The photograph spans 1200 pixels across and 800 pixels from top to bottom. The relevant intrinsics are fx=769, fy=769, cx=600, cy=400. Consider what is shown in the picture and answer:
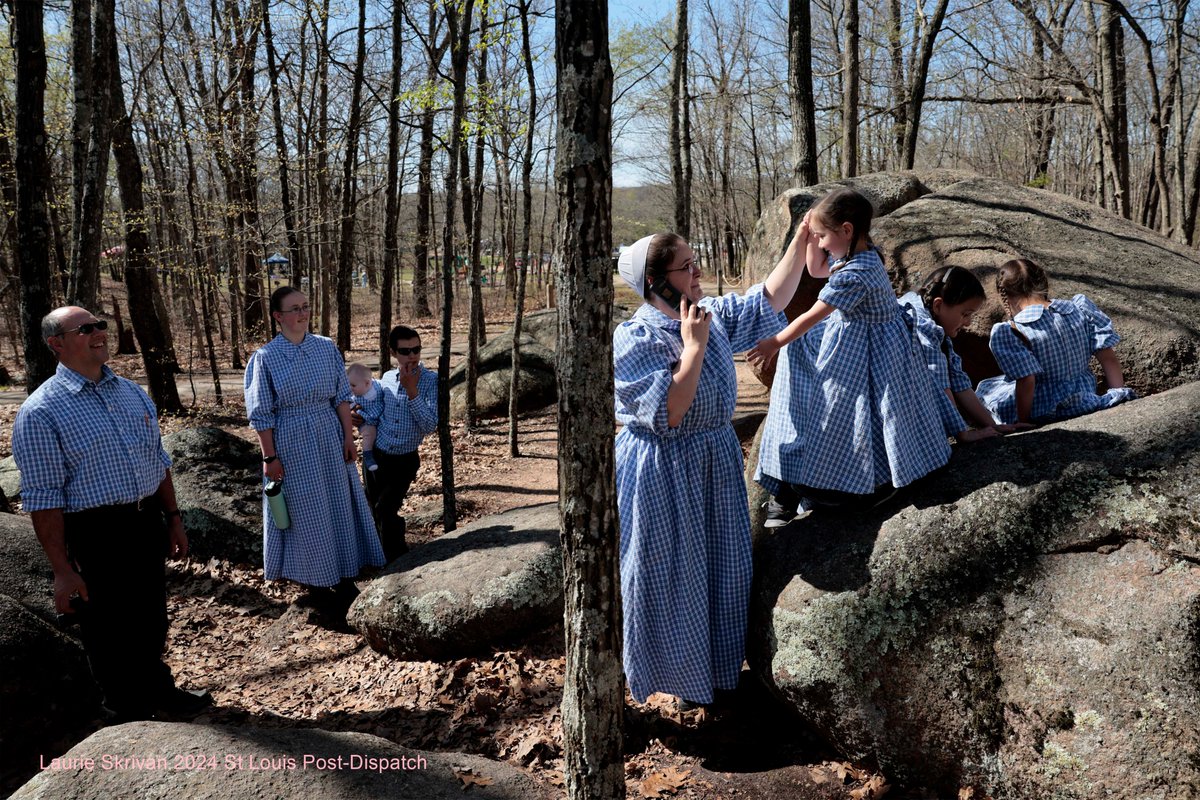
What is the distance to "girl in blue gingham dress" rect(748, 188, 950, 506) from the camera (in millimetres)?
3123

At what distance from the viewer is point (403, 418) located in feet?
19.0

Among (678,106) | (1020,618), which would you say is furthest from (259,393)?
(678,106)

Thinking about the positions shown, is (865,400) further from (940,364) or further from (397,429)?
(397,429)

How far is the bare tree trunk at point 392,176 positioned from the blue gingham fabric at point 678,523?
19.5ft

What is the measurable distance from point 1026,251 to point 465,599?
16.5 feet

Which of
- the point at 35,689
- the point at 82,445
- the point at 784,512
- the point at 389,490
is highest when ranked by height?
the point at 82,445

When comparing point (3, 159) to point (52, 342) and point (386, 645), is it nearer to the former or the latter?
point (52, 342)

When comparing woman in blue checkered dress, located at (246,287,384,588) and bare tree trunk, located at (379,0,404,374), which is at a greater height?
bare tree trunk, located at (379,0,404,374)

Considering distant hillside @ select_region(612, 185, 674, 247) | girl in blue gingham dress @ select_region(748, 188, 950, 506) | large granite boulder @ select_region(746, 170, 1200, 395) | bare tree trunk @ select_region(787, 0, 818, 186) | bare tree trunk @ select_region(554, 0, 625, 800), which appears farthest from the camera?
distant hillside @ select_region(612, 185, 674, 247)

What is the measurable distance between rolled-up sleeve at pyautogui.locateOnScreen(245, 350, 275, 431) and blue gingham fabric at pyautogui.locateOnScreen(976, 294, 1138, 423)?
423 centimetres

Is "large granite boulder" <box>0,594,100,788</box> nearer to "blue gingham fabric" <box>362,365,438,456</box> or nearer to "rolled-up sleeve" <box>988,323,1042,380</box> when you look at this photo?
"blue gingham fabric" <box>362,365,438,456</box>

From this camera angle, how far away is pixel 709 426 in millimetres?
3338

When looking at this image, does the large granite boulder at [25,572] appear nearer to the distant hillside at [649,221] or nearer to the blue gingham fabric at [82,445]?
the blue gingham fabric at [82,445]

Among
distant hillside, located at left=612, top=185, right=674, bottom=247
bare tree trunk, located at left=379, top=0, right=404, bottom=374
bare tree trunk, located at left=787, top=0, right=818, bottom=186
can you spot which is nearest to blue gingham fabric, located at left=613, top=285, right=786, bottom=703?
bare tree trunk, located at left=379, top=0, right=404, bottom=374
